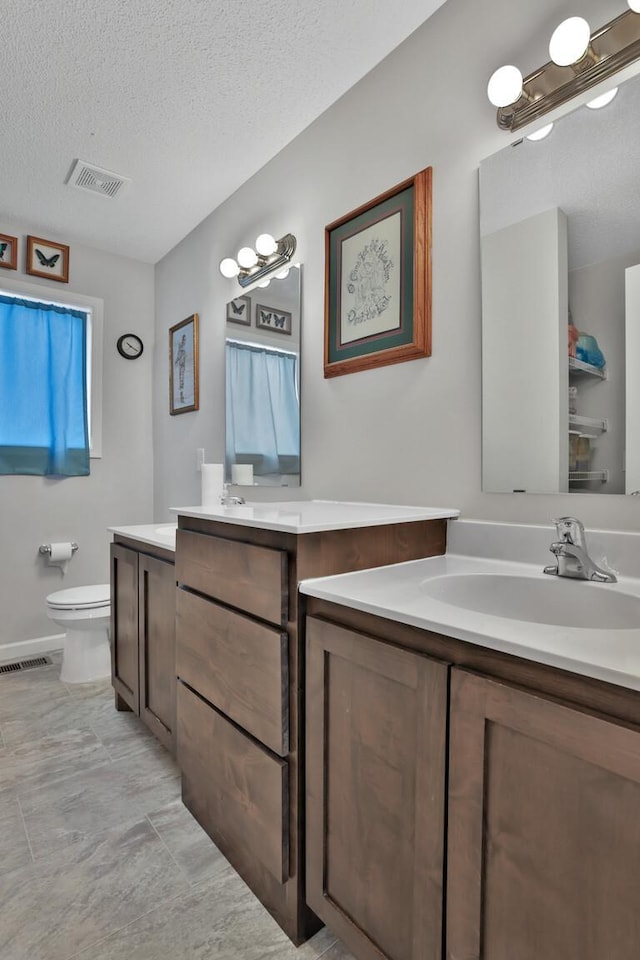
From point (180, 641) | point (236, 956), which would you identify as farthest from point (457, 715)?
point (180, 641)

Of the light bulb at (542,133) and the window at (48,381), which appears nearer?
the light bulb at (542,133)

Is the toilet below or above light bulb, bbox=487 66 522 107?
below

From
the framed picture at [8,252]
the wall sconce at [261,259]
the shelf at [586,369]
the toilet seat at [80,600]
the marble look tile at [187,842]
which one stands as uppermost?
the framed picture at [8,252]

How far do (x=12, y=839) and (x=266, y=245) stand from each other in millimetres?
2211

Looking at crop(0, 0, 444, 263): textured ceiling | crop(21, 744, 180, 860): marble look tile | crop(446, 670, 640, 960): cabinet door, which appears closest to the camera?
crop(446, 670, 640, 960): cabinet door

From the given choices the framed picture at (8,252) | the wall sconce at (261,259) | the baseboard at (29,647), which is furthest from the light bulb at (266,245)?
the baseboard at (29,647)

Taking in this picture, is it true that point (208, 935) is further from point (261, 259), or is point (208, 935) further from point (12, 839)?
point (261, 259)

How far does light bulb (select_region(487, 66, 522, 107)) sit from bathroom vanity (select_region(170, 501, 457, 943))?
1.06m

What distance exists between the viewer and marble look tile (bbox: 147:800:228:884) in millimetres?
1329

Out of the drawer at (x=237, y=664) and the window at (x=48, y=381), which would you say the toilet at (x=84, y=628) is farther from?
the drawer at (x=237, y=664)

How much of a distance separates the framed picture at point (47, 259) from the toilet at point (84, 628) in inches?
70.3

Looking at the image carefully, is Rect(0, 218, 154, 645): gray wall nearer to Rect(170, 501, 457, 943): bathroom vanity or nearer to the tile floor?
the tile floor

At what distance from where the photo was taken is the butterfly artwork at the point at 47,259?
2.83 m

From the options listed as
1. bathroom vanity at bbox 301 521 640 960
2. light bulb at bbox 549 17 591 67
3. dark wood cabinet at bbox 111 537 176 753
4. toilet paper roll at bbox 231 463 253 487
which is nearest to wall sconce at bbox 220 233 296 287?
toilet paper roll at bbox 231 463 253 487
